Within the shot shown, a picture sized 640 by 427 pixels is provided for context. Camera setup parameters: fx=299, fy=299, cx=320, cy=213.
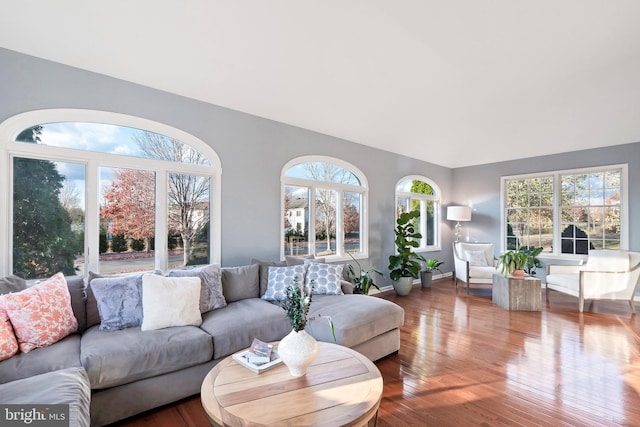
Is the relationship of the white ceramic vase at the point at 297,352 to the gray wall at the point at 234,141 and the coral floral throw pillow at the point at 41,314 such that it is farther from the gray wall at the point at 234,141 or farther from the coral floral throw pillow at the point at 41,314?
the gray wall at the point at 234,141

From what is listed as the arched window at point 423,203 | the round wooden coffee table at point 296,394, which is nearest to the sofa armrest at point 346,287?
the round wooden coffee table at point 296,394

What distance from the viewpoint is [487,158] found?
657 centimetres

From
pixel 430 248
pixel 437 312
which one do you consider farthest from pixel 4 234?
pixel 430 248

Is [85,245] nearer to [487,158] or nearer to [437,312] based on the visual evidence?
[437,312]

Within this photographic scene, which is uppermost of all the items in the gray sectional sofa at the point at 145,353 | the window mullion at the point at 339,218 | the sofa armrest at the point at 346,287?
the window mullion at the point at 339,218

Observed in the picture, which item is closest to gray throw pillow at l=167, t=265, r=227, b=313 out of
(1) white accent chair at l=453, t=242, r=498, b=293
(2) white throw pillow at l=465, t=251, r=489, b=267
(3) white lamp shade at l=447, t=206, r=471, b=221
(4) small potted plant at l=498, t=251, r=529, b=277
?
(4) small potted plant at l=498, t=251, r=529, b=277

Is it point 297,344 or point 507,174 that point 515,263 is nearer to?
point 507,174

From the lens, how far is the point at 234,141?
3.79 metres

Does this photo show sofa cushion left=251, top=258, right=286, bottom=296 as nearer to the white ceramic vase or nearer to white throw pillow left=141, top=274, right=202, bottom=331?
white throw pillow left=141, top=274, right=202, bottom=331

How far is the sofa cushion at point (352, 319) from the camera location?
8.55 ft

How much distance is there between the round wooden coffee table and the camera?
1.35 metres

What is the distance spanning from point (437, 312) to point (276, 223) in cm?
270

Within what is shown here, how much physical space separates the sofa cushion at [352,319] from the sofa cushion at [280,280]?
35 centimetres

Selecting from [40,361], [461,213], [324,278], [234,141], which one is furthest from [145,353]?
[461,213]
